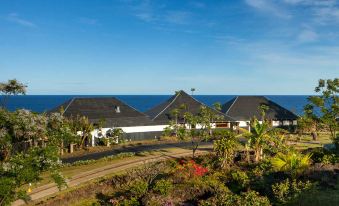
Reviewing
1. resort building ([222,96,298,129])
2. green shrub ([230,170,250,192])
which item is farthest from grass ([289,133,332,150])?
green shrub ([230,170,250,192])

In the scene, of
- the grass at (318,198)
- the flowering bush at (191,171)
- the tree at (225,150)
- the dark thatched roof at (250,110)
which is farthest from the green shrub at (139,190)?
the dark thatched roof at (250,110)

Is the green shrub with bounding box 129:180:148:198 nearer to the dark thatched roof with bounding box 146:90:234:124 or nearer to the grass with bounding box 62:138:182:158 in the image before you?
the grass with bounding box 62:138:182:158

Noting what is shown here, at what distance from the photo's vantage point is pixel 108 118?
57.3 metres

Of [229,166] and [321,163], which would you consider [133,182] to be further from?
[321,163]

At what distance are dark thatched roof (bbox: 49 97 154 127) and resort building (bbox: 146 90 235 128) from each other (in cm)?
264

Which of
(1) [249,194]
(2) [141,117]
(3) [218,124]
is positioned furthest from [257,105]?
(1) [249,194]

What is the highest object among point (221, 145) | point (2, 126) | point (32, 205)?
point (2, 126)

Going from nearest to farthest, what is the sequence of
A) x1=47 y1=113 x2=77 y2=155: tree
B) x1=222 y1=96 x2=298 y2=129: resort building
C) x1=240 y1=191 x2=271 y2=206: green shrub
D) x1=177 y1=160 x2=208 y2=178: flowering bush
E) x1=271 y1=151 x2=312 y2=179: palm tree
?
x1=47 y1=113 x2=77 y2=155: tree → x1=240 y1=191 x2=271 y2=206: green shrub → x1=271 y1=151 x2=312 y2=179: palm tree → x1=177 y1=160 x2=208 y2=178: flowering bush → x1=222 y1=96 x2=298 y2=129: resort building

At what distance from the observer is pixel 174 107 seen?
65312 mm

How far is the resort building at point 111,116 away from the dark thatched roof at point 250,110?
13.4 m

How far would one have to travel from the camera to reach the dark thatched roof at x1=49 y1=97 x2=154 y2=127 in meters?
56.3

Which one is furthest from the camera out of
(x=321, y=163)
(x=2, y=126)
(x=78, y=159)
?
(x=78, y=159)

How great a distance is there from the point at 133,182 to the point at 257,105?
42663mm

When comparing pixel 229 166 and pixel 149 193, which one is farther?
pixel 229 166
